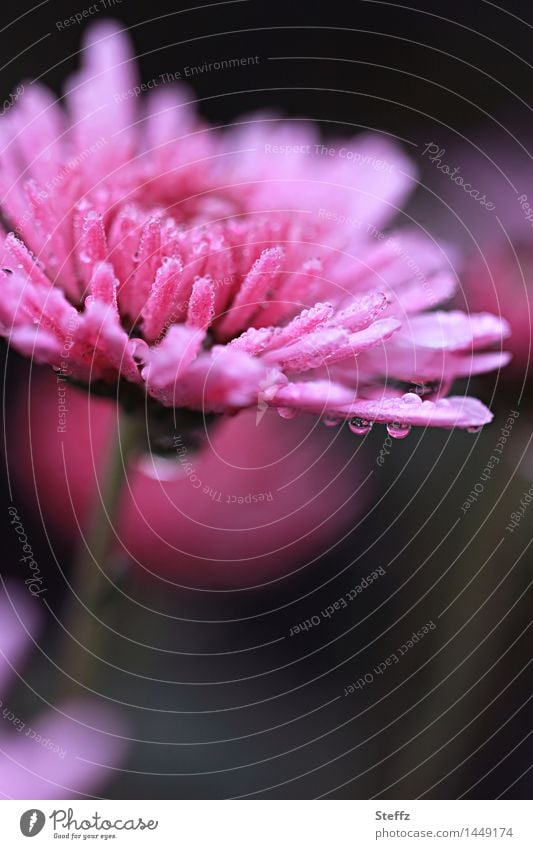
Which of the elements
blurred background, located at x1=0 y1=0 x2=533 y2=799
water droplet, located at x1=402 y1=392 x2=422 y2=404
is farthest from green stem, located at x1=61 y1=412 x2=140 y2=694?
water droplet, located at x1=402 y1=392 x2=422 y2=404

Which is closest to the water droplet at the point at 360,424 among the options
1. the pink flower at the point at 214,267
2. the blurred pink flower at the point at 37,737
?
the pink flower at the point at 214,267

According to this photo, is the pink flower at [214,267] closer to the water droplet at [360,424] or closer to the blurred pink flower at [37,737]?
the water droplet at [360,424]

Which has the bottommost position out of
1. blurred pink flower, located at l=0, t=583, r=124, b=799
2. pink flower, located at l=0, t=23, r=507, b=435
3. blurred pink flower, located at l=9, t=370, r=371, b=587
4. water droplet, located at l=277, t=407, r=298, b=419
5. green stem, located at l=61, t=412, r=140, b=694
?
blurred pink flower, located at l=0, t=583, r=124, b=799

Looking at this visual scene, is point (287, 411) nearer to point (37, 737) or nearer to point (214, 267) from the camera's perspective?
point (214, 267)

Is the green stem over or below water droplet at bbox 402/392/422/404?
below

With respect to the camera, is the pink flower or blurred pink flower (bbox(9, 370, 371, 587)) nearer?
the pink flower

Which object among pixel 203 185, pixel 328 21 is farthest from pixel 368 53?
pixel 203 185

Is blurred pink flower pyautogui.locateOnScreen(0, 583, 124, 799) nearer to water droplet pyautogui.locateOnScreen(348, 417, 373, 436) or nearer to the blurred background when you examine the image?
the blurred background
